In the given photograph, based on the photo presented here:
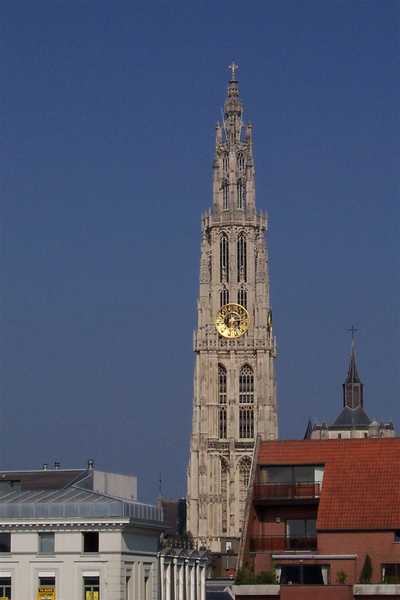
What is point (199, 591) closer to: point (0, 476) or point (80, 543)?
point (0, 476)

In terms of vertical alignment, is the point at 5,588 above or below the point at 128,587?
below

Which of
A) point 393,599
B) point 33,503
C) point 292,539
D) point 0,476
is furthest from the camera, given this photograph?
point 0,476

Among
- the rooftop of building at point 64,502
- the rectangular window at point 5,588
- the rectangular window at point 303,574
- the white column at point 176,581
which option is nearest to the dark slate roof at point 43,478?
the rooftop of building at point 64,502

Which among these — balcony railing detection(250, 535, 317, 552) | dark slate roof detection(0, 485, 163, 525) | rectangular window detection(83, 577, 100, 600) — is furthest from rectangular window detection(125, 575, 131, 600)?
balcony railing detection(250, 535, 317, 552)

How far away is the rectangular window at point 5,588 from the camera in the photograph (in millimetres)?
72000

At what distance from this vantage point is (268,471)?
78.9m

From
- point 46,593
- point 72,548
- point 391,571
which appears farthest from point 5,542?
point 391,571

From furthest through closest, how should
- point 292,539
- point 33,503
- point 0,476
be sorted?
point 0,476 → point 292,539 → point 33,503

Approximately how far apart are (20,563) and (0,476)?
1424 centimetres

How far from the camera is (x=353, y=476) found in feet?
253

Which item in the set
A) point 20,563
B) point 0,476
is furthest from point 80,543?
point 0,476

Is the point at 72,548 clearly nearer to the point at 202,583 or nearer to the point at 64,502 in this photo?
the point at 64,502

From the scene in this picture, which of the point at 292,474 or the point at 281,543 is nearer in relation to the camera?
the point at 281,543

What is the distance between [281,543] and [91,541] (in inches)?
383
